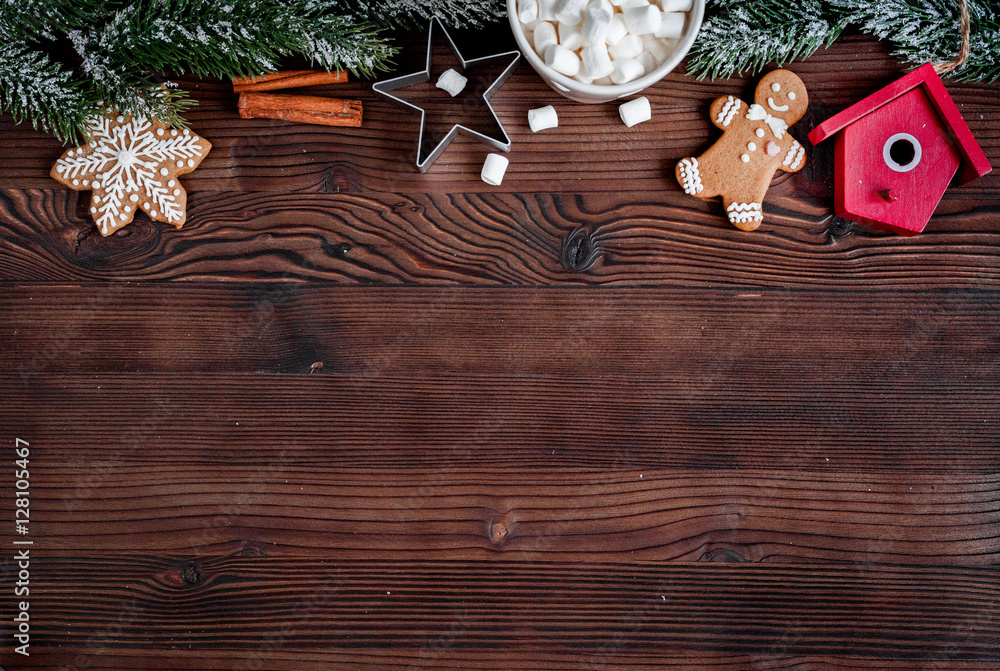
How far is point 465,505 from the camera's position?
0.86 m

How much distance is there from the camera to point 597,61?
728mm

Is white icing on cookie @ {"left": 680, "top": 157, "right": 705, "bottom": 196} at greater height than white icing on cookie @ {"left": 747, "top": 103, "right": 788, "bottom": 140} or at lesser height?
lesser

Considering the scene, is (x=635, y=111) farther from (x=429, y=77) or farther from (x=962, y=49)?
(x=962, y=49)

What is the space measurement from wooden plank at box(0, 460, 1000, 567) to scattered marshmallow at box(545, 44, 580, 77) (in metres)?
0.52

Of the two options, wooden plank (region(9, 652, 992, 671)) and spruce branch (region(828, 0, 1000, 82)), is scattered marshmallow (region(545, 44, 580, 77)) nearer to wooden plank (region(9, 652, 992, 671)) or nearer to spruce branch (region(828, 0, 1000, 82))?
spruce branch (region(828, 0, 1000, 82))

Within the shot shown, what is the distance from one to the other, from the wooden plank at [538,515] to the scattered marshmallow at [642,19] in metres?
0.59

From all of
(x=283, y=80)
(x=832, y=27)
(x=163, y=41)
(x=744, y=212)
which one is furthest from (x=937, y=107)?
(x=163, y=41)

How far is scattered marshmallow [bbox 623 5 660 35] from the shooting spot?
720 mm

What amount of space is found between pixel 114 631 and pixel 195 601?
0.40ft

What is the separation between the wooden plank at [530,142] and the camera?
0.86 metres

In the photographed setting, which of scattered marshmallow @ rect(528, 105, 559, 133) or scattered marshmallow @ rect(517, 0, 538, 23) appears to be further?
scattered marshmallow @ rect(528, 105, 559, 133)

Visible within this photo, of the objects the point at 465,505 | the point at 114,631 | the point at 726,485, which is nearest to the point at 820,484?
the point at 726,485

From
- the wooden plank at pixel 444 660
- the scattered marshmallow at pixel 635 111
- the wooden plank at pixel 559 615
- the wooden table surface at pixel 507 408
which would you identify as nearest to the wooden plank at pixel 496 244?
the wooden table surface at pixel 507 408

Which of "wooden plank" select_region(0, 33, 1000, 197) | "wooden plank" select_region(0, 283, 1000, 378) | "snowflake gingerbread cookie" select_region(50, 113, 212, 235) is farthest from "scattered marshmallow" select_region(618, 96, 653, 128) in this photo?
"snowflake gingerbread cookie" select_region(50, 113, 212, 235)
